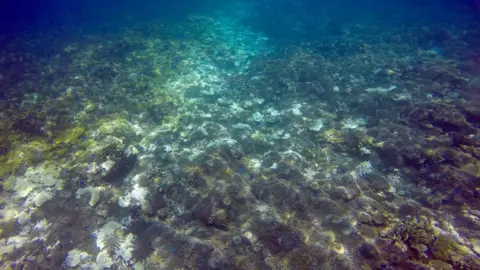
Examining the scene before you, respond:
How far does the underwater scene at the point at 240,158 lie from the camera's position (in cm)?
572

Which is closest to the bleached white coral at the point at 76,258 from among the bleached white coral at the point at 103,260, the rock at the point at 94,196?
the bleached white coral at the point at 103,260

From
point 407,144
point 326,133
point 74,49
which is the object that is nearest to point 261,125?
point 326,133

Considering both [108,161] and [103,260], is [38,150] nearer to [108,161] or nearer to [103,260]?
[108,161]

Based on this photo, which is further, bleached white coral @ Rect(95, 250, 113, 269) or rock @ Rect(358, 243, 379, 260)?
bleached white coral @ Rect(95, 250, 113, 269)

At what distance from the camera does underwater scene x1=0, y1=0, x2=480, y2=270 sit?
18.8 ft

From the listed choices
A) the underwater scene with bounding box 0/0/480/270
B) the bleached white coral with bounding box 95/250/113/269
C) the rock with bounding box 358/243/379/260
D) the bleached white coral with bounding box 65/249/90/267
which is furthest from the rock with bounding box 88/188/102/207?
the rock with bounding box 358/243/379/260

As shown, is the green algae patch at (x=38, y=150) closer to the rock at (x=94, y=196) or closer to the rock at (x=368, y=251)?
the rock at (x=94, y=196)

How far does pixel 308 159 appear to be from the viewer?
882cm

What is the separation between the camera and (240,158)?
8547mm

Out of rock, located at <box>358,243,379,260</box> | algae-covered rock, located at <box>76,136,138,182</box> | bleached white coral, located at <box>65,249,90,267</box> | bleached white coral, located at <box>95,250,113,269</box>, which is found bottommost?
bleached white coral, located at <box>65,249,90,267</box>

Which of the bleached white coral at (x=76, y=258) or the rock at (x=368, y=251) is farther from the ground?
the rock at (x=368, y=251)

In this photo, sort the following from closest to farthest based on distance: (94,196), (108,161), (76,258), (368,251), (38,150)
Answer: (368,251)
(76,258)
(94,196)
(108,161)
(38,150)

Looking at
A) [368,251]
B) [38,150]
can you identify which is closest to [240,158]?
[368,251]

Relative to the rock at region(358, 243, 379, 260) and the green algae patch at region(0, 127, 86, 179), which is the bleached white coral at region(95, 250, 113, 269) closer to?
the green algae patch at region(0, 127, 86, 179)
